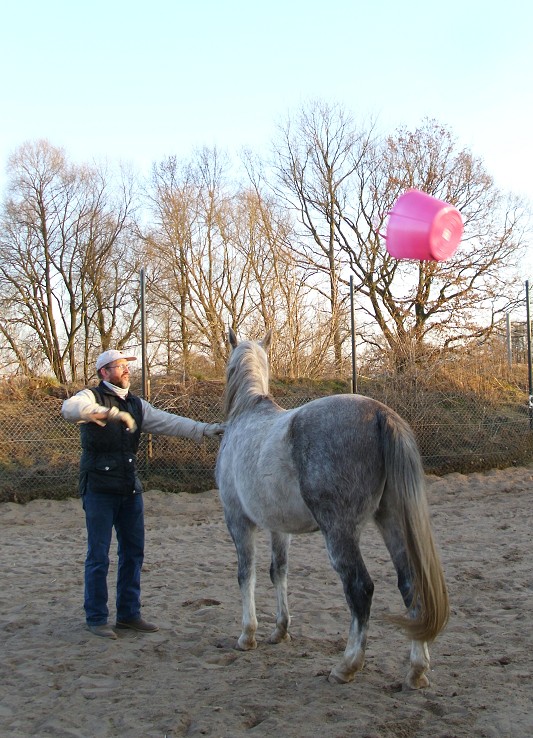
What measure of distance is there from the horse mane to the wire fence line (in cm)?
603

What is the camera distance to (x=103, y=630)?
4.48 metres

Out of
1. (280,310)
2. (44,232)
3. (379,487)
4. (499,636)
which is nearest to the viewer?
(379,487)

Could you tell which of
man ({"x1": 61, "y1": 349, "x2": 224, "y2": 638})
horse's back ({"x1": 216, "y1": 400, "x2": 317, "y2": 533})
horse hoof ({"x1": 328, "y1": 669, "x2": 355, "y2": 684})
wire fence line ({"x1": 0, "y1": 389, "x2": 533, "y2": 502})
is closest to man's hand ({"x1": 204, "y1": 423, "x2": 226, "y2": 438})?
man ({"x1": 61, "y1": 349, "x2": 224, "y2": 638})

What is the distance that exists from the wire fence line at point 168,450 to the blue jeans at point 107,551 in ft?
18.7

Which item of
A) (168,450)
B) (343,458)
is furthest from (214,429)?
(168,450)

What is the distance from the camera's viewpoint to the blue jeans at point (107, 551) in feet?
14.9

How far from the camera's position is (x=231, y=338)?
4969 mm

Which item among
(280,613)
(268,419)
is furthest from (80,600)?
(268,419)

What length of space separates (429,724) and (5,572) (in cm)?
470

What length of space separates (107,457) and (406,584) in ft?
7.23

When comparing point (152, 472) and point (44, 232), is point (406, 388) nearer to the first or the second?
point (152, 472)

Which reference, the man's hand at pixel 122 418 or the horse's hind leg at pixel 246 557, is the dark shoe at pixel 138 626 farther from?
the man's hand at pixel 122 418

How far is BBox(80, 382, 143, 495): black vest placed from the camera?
459cm

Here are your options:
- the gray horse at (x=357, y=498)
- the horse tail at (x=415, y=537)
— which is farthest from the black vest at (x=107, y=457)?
the horse tail at (x=415, y=537)
